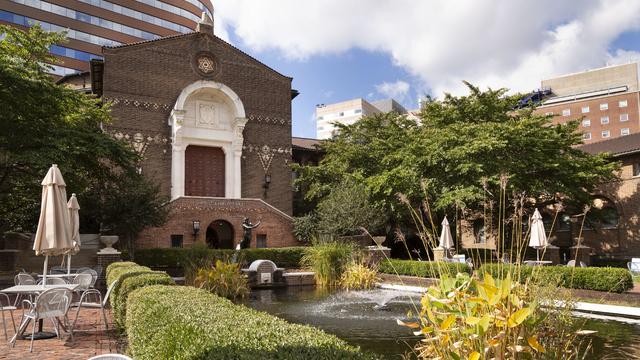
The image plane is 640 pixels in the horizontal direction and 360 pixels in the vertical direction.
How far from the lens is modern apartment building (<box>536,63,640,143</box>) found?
62406 millimetres

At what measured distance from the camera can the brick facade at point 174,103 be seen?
81.1 feet

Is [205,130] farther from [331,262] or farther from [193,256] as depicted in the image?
[331,262]

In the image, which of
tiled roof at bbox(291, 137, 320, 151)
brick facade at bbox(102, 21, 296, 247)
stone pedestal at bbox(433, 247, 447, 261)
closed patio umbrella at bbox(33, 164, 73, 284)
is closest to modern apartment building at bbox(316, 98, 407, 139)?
tiled roof at bbox(291, 137, 320, 151)

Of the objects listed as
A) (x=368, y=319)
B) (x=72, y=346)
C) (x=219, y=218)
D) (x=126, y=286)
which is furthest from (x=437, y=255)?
(x=219, y=218)

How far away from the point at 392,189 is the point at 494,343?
19.6 meters

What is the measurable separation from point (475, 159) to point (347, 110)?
227ft

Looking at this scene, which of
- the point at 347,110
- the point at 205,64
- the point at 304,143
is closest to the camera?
the point at 205,64

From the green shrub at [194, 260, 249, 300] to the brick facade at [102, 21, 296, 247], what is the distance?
9.44 metres

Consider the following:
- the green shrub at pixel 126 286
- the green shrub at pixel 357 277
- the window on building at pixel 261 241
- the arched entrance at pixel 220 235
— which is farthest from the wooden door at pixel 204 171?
the green shrub at pixel 126 286

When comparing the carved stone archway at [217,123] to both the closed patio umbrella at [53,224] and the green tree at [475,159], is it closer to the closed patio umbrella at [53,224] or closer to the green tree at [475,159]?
the green tree at [475,159]

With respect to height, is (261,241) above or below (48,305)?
above

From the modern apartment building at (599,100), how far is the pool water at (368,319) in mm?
54145

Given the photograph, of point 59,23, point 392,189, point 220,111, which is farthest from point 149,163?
point 59,23

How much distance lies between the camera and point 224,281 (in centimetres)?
1443
